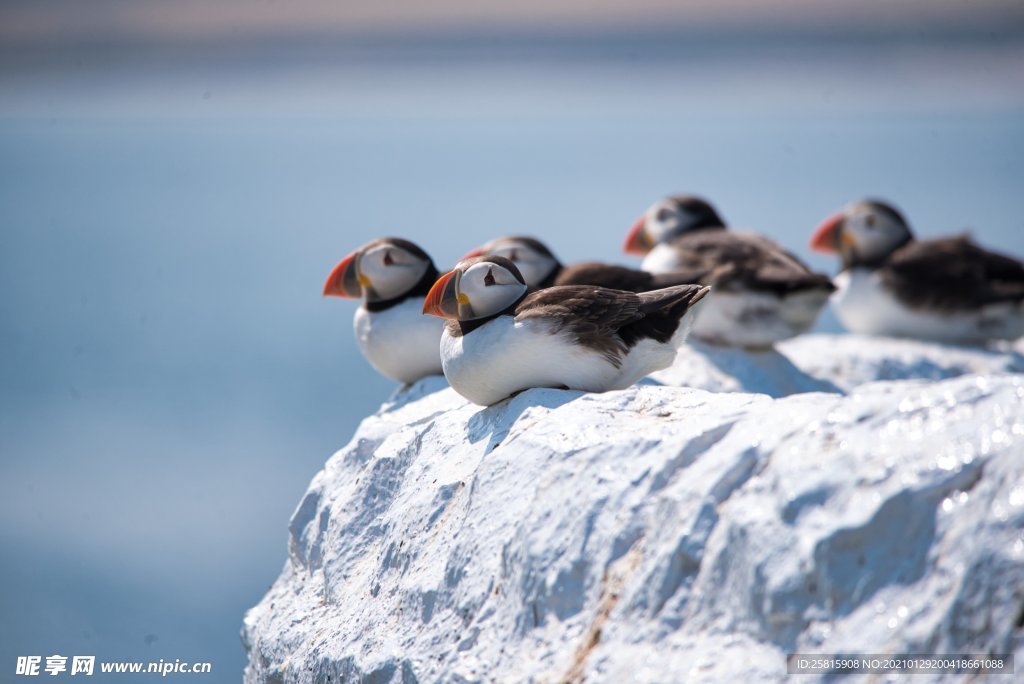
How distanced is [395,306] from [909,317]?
15.2 ft

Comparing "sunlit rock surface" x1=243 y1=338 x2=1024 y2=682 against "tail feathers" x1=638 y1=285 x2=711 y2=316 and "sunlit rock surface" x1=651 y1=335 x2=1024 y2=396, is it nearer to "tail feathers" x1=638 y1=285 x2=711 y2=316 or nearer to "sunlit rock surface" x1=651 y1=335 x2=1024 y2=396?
"tail feathers" x1=638 y1=285 x2=711 y2=316

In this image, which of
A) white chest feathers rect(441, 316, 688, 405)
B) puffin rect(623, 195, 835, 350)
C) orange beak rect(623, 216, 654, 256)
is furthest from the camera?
orange beak rect(623, 216, 654, 256)

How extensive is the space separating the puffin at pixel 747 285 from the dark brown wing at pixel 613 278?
828 millimetres

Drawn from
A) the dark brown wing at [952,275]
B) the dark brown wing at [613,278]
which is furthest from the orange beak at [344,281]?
→ the dark brown wing at [952,275]

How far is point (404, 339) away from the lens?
19.4 ft

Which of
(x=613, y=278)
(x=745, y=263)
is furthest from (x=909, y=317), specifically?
(x=613, y=278)

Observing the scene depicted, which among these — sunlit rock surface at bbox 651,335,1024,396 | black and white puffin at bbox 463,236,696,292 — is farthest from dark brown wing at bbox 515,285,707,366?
sunlit rock surface at bbox 651,335,1024,396

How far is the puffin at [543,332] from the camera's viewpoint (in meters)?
4.39

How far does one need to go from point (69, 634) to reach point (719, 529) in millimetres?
6608

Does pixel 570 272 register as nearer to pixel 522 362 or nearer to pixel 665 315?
pixel 665 315

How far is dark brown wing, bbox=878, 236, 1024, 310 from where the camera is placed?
8.70m

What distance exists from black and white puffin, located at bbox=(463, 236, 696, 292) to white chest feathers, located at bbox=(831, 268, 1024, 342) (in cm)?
255

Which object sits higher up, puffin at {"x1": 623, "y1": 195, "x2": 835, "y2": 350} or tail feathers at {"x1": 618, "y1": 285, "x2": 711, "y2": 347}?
puffin at {"x1": 623, "y1": 195, "x2": 835, "y2": 350}

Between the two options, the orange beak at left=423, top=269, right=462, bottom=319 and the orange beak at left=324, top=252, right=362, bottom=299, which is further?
the orange beak at left=324, top=252, right=362, bottom=299
